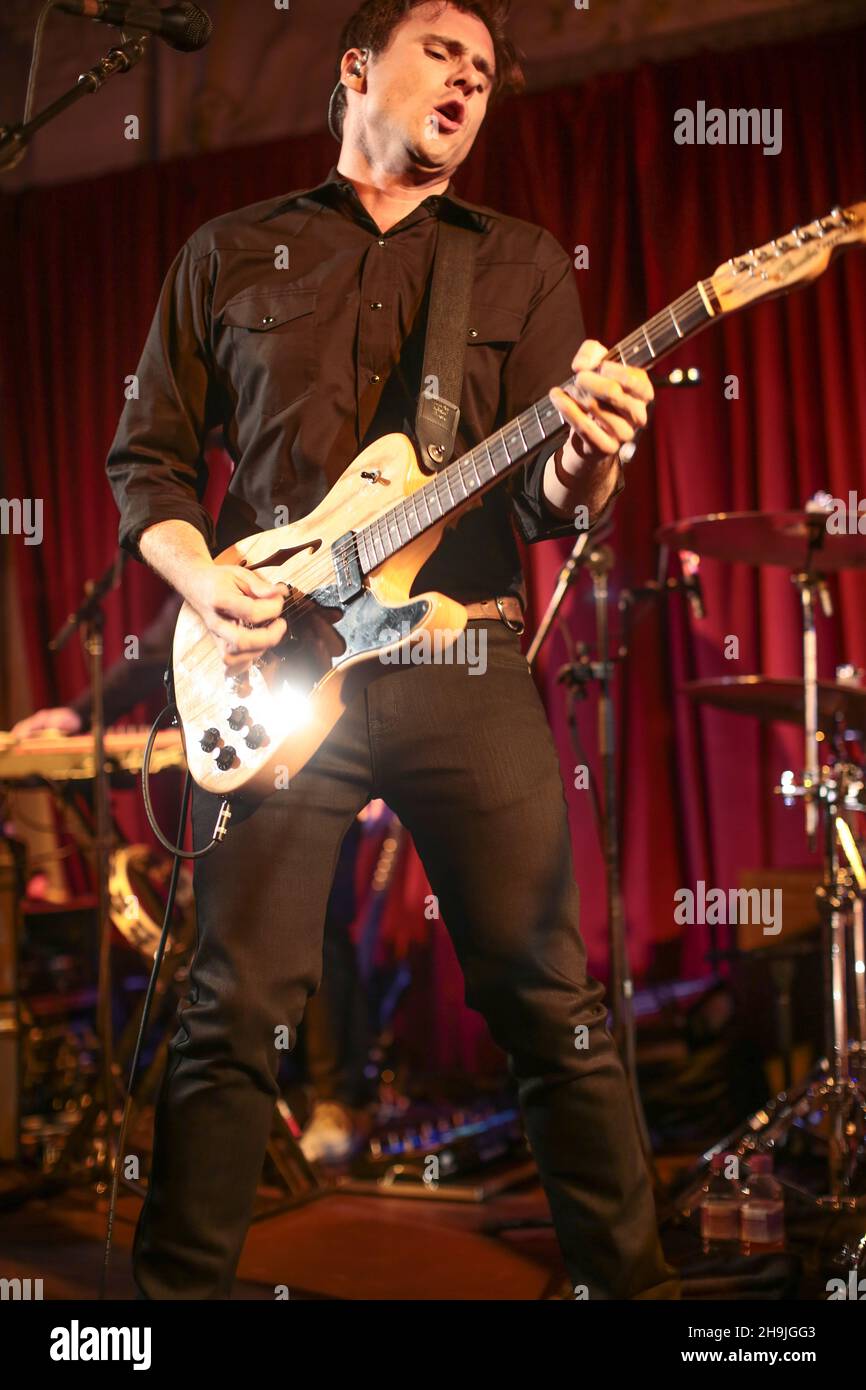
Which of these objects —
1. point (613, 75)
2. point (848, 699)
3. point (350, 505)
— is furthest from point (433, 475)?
point (613, 75)

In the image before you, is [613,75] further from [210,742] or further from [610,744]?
[210,742]

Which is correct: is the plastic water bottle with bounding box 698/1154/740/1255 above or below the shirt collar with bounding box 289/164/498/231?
below

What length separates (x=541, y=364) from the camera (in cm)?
210

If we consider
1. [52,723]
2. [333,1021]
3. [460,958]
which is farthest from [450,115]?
[333,1021]

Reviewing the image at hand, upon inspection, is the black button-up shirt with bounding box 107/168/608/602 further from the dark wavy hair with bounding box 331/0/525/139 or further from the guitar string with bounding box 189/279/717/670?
the dark wavy hair with bounding box 331/0/525/139

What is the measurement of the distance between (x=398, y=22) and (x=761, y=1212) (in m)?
2.68

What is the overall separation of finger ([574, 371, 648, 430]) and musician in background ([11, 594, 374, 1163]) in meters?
2.60

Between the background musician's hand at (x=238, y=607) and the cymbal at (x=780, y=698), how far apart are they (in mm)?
1792

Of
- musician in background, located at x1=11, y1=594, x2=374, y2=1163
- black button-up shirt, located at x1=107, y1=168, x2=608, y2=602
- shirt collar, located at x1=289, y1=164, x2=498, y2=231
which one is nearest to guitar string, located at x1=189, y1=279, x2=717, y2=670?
black button-up shirt, located at x1=107, y1=168, x2=608, y2=602

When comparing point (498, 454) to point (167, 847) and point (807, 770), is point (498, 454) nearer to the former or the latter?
point (167, 847)

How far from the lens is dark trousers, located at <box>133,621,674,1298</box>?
1.84 m

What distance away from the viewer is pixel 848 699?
3475 mm

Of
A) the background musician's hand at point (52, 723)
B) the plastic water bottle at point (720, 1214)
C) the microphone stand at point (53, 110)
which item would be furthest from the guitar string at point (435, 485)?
the background musician's hand at point (52, 723)

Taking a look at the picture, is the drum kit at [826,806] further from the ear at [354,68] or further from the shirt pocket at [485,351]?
the ear at [354,68]
